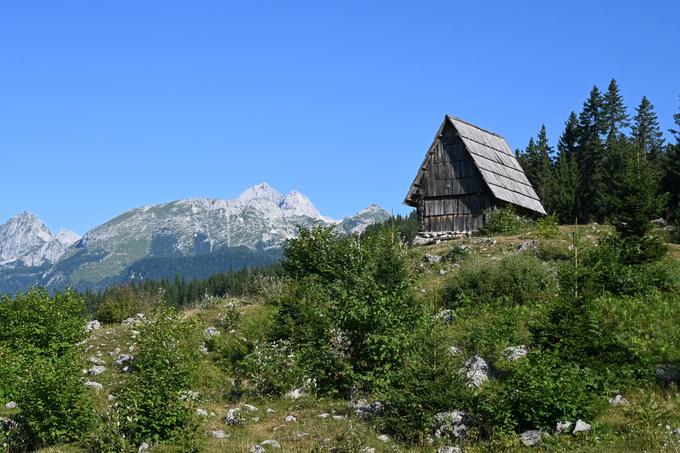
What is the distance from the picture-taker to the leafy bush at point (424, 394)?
1309 centimetres

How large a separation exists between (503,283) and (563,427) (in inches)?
388

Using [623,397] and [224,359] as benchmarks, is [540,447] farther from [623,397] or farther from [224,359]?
[224,359]

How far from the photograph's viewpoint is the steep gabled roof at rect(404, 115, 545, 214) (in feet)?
121

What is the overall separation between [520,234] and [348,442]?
887 inches

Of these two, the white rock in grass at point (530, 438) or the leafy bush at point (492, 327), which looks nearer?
the white rock in grass at point (530, 438)

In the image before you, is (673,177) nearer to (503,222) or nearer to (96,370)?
(503,222)

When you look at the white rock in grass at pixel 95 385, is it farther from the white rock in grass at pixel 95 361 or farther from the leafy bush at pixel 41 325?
the white rock in grass at pixel 95 361

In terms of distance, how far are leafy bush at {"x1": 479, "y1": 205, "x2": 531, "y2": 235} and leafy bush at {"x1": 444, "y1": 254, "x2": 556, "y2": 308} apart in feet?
38.7

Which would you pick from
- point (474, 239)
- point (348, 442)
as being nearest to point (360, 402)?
point (348, 442)

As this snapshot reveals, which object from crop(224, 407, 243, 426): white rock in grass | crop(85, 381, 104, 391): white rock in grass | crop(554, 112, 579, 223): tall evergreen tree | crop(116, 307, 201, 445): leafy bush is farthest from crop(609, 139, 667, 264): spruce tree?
crop(554, 112, 579, 223): tall evergreen tree

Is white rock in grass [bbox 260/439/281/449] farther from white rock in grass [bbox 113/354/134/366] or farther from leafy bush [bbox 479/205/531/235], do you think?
leafy bush [bbox 479/205/531/235]

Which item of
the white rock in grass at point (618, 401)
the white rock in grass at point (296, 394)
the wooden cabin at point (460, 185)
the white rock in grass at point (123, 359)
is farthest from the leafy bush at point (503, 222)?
the white rock in grass at point (618, 401)

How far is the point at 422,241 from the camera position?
123 ft

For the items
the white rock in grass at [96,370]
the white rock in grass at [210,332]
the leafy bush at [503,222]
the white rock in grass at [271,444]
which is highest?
the leafy bush at [503,222]
